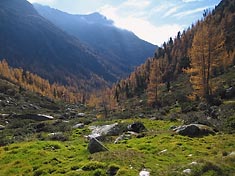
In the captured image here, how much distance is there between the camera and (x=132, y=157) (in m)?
23.2

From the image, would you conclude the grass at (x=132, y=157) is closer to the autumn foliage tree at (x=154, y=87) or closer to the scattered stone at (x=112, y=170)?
the scattered stone at (x=112, y=170)

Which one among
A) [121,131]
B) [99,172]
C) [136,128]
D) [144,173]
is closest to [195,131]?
[136,128]

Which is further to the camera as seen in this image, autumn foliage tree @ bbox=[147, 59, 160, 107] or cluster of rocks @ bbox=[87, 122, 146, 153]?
autumn foliage tree @ bbox=[147, 59, 160, 107]

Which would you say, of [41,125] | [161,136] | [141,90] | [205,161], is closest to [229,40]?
[141,90]

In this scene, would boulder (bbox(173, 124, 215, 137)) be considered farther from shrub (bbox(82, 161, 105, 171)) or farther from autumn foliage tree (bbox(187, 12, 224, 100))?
autumn foliage tree (bbox(187, 12, 224, 100))

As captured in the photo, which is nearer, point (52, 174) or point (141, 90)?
point (52, 174)

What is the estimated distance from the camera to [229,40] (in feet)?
559

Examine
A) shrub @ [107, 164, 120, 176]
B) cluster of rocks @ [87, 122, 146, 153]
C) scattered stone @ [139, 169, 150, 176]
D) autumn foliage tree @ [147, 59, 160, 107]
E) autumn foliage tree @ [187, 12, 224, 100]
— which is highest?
autumn foliage tree @ [187, 12, 224, 100]

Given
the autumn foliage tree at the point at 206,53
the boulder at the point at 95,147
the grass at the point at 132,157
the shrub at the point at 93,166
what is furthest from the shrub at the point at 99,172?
the autumn foliage tree at the point at 206,53

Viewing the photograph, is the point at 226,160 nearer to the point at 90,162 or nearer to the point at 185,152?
the point at 185,152

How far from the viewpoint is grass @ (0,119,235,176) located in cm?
2034

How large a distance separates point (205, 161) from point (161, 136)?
12113 millimetres

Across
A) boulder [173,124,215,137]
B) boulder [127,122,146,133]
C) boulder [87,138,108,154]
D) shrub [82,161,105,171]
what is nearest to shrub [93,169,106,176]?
shrub [82,161,105,171]

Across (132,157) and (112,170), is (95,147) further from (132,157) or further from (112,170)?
(112,170)
